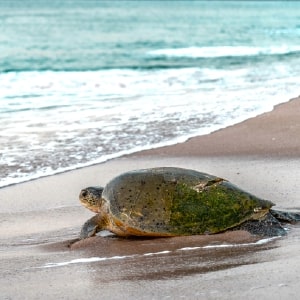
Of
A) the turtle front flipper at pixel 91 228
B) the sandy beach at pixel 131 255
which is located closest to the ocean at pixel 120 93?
the sandy beach at pixel 131 255

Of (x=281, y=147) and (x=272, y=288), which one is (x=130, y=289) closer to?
(x=272, y=288)

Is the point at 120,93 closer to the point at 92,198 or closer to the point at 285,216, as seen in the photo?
the point at 92,198

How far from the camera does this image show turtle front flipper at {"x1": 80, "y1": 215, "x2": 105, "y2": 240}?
213 inches

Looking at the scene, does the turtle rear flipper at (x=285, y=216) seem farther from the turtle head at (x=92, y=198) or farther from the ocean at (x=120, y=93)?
the ocean at (x=120, y=93)

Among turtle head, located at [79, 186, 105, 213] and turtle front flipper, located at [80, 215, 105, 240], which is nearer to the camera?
turtle front flipper, located at [80, 215, 105, 240]

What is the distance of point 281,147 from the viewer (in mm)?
8648

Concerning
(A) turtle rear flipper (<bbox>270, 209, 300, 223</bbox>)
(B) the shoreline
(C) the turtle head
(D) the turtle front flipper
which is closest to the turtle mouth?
(C) the turtle head

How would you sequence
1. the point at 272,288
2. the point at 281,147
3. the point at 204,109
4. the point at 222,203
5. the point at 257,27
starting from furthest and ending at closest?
the point at 257,27, the point at 204,109, the point at 281,147, the point at 222,203, the point at 272,288

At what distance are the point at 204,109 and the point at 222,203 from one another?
6634 mm

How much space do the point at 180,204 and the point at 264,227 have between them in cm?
59

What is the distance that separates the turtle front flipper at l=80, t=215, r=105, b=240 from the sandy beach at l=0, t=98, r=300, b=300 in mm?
63

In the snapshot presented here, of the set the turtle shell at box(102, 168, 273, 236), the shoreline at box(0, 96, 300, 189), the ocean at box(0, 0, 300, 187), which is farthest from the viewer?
the ocean at box(0, 0, 300, 187)

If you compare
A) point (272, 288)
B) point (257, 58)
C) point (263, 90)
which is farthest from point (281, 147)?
point (257, 58)

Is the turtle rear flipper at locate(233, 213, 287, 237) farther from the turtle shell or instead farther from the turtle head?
the turtle head
